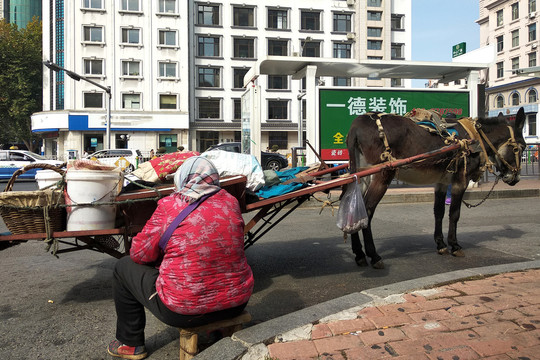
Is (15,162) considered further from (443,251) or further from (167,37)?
(443,251)

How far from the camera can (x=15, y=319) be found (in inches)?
143

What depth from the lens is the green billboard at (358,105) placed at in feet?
40.4

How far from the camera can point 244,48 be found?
4200 centimetres

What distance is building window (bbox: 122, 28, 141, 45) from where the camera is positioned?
125ft

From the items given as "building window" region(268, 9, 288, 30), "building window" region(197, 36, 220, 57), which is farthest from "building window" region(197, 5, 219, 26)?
"building window" region(268, 9, 288, 30)

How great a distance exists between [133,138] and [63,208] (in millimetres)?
36253

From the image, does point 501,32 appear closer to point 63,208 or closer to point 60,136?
point 60,136

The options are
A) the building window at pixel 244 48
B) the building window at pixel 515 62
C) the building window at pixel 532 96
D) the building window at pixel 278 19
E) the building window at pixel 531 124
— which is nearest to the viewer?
the building window at pixel 244 48

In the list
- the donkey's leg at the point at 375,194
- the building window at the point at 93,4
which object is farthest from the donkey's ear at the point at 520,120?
the building window at the point at 93,4

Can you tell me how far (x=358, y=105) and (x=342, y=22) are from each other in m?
35.7

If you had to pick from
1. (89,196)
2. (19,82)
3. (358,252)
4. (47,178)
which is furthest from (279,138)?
(89,196)

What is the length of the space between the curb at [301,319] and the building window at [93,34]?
39.8 m

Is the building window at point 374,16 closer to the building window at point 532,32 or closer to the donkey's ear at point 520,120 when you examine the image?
the building window at point 532,32

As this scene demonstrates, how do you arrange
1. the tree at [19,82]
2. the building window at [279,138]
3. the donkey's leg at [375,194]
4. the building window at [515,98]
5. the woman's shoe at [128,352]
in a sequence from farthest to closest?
the building window at [515,98]
the building window at [279,138]
the tree at [19,82]
the donkey's leg at [375,194]
the woman's shoe at [128,352]
